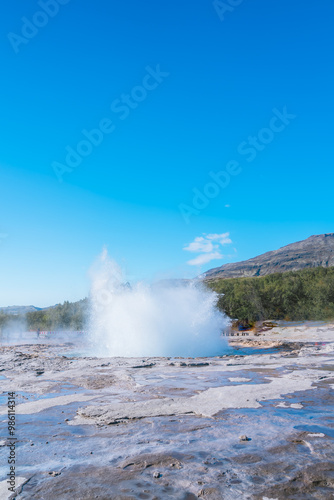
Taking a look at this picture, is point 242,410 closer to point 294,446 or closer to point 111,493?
point 294,446

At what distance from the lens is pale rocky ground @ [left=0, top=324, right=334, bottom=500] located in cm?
438

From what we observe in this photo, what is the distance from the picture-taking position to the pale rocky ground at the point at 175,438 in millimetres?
4375

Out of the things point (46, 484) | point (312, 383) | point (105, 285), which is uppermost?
point (105, 285)

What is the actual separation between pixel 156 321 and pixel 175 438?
2018 cm

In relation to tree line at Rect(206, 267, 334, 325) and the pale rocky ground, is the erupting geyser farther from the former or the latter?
tree line at Rect(206, 267, 334, 325)

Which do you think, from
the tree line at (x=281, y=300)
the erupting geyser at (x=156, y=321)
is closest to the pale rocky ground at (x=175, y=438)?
the erupting geyser at (x=156, y=321)

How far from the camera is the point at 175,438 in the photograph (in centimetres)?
618

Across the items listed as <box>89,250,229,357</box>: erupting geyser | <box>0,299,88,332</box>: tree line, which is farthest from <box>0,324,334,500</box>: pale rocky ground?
<box>0,299,88,332</box>: tree line

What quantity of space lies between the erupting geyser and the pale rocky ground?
13.1 m

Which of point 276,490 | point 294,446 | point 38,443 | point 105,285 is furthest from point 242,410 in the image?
point 105,285

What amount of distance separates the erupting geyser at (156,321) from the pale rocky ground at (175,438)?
1306 cm

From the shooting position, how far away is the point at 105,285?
29.6 metres

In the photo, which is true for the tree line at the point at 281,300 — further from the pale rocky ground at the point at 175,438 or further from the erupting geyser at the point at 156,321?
the pale rocky ground at the point at 175,438

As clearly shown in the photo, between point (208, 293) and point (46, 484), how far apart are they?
81.4ft
